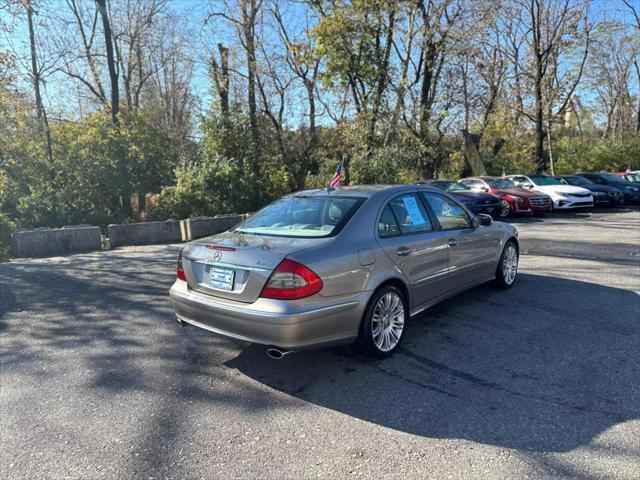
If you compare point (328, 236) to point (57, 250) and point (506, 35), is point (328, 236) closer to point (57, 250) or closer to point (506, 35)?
point (57, 250)

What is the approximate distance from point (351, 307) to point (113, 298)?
13.1 feet

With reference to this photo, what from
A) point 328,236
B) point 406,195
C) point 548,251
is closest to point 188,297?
point 328,236

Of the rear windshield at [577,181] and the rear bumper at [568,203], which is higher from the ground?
the rear windshield at [577,181]

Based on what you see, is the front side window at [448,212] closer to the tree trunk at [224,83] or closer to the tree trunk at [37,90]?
the tree trunk at [37,90]

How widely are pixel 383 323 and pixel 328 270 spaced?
2.86ft

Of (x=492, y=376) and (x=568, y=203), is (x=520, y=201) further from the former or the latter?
(x=492, y=376)

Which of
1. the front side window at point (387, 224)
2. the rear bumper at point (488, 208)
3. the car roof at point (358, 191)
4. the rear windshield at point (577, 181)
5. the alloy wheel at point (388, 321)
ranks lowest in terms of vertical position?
the alloy wheel at point (388, 321)

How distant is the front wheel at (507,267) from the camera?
6105 millimetres

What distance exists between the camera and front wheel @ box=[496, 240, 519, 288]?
6.11 meters

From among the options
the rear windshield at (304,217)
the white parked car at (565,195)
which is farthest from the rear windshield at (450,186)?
the rear windshield at (304,217)

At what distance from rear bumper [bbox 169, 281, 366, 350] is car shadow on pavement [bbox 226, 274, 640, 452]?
44cm

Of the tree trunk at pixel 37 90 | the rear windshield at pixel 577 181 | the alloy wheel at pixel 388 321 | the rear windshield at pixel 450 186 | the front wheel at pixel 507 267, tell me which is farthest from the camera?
the rear windshield at pixel 577 181

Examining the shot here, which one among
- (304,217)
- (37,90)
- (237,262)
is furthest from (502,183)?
(37,90)

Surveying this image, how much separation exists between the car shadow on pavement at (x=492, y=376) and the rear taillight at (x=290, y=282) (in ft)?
2.57
